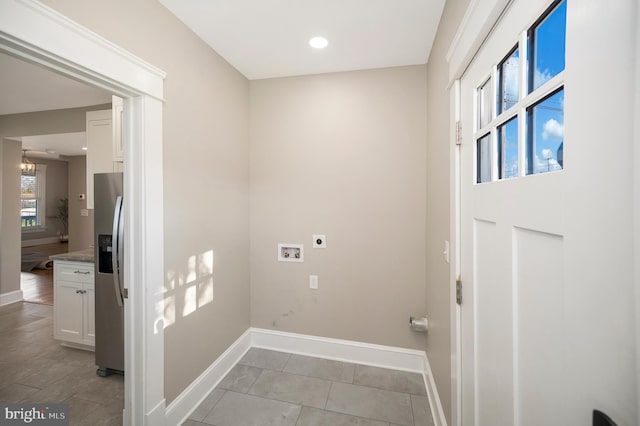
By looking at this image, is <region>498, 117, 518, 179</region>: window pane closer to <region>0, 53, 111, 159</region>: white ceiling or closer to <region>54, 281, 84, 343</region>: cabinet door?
<region>0, 53, 111, 159</region>: white ceiling

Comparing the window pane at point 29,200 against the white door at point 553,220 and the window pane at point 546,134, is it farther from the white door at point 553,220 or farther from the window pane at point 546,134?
the window pane at point 546,134

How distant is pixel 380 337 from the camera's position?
2.43 m

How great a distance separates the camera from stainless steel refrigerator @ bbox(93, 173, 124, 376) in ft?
7.26

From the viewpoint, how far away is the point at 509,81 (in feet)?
3.01

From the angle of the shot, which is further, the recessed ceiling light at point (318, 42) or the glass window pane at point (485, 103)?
the recessed ceiling light at point (318, 42)

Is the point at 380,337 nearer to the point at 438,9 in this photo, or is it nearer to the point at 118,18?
the point at 438,9

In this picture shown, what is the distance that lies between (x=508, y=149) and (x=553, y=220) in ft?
1.22

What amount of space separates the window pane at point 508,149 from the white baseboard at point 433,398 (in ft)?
5.01

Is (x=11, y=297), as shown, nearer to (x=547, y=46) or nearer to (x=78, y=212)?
(x=78, y=212)

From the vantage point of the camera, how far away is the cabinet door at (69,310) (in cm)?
264

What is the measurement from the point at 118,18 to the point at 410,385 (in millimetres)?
3083

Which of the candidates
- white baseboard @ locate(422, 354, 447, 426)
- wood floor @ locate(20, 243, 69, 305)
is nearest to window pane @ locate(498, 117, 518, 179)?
white baseboard @ locate(422, 354, 447, 426)

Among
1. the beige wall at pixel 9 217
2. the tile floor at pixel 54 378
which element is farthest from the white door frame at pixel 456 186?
the beige wall at pixel 9 217

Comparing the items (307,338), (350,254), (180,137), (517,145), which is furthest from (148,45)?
(307,338)
